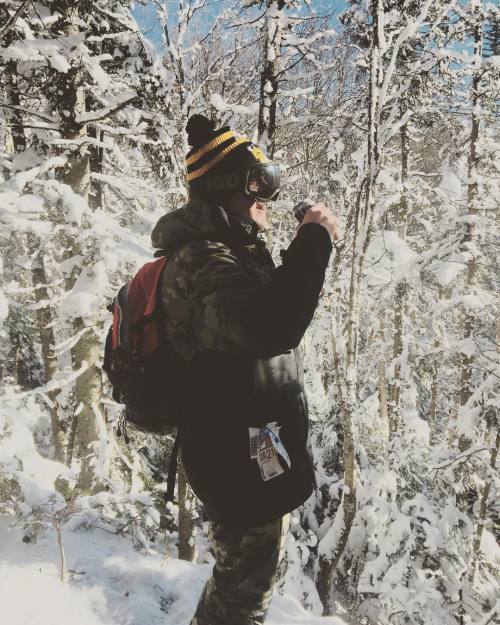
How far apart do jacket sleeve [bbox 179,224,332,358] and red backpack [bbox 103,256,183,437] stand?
0.73 feet

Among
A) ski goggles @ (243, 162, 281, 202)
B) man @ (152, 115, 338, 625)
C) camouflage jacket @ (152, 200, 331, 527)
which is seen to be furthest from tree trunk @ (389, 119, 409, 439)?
camouflage jacket @ (152, 200, 331, 527)

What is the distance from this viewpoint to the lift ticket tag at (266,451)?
173cm

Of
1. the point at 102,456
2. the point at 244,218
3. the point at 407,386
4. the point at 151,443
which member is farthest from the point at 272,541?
the point at 407,386

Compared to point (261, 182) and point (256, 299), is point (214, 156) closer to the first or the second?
point (261, 182)

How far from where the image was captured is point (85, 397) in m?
7.39

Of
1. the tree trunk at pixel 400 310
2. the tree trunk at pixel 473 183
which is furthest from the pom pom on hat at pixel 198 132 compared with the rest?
the tree trunk at pixel 400 310

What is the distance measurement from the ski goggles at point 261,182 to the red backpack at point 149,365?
1.74ft

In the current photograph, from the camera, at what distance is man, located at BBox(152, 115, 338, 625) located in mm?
1516

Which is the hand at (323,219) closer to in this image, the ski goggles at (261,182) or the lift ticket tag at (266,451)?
the ski goggles at (261,182)

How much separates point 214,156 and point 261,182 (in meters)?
0.25

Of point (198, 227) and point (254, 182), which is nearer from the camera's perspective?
point (198, 227)

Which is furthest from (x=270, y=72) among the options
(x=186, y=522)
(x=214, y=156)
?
(x=186, y=522)

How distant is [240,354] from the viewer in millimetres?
1660

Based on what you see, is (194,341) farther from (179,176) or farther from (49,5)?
(49,5)
